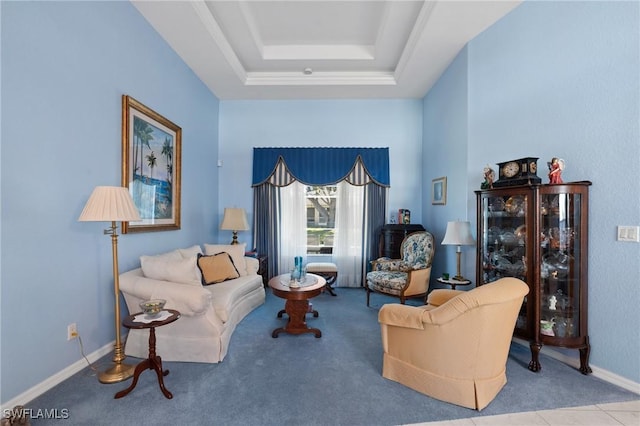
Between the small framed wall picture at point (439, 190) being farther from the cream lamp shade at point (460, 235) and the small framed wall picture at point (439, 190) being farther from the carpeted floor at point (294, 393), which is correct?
the carpeted floor at point (294, 393)

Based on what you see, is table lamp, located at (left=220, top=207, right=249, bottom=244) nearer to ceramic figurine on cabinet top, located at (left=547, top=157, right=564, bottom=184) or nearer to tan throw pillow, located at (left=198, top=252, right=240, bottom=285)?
tan throw pillow, located at (left=198, top=252, right=240, bottom=285)

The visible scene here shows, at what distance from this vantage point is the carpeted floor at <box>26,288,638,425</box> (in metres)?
1.89

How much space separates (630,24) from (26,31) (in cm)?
436

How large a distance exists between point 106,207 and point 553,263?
141 inches

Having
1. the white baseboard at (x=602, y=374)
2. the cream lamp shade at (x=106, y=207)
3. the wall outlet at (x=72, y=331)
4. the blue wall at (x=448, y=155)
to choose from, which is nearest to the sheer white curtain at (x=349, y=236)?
the blue wall at (x=448, y=155)

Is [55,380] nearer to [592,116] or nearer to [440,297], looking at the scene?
[440,297]

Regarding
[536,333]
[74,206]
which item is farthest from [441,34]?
[74,206]

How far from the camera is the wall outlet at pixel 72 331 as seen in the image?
2.30m

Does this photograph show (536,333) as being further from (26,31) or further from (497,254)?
(26,31)

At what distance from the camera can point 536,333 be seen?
2.47m

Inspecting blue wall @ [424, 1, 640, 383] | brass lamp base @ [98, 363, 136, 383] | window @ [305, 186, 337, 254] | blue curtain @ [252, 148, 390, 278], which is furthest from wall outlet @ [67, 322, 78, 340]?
blue wall @ [424, 1, 640, 383]

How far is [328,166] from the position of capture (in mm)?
5098

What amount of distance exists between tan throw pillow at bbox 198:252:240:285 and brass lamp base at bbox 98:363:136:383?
124 centimetres

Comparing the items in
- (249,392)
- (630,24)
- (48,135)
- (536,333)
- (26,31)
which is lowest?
(249,392)
